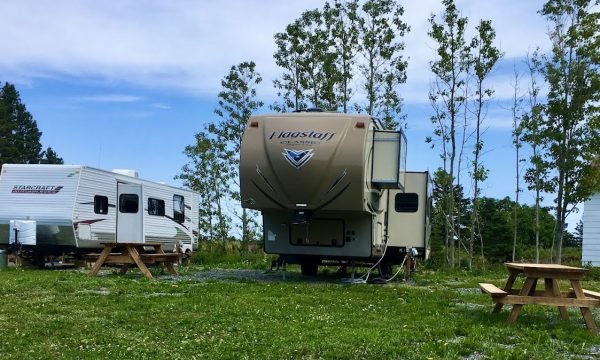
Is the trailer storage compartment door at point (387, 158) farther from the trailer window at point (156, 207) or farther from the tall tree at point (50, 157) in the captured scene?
the tall tree at point (50, 157)

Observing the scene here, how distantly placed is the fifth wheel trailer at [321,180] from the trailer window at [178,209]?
9046 mm

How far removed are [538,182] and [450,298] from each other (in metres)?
10.6

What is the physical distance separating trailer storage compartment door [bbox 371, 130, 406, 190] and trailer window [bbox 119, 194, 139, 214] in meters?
9.61

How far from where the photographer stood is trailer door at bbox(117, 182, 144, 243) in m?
18.6

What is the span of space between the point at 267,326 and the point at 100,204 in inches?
484

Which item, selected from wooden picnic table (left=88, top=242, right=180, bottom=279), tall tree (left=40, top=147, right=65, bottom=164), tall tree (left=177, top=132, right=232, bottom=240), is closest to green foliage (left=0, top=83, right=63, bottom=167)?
tall tree (left=40, top=147, right=65, bottom=164)

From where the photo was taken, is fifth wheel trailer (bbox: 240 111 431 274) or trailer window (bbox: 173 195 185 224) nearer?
fifth wheel trailer (bbox: 240 111 431 274)

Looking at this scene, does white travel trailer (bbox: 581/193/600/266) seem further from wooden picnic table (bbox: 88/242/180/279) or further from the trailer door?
wooden picnic table (bbox: 88/242/180/279)

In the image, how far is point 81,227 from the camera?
54.5 ft

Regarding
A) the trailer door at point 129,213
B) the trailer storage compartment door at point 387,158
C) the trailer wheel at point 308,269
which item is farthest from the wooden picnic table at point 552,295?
the trailer door at point 129,213

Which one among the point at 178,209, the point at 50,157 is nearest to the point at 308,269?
the point at 178,209

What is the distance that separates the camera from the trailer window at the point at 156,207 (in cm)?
1952

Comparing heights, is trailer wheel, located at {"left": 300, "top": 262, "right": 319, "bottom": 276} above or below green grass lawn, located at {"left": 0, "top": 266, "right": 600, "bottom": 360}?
below

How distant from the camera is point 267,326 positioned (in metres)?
6.59
